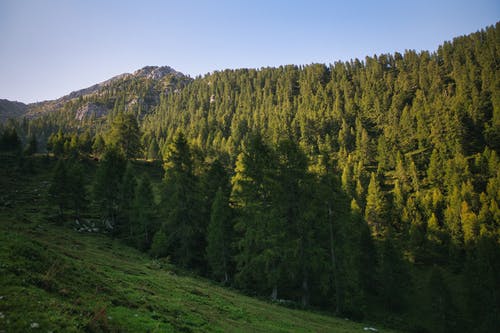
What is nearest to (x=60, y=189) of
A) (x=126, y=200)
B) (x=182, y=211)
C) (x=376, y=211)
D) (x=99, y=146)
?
(x=126, y=200)

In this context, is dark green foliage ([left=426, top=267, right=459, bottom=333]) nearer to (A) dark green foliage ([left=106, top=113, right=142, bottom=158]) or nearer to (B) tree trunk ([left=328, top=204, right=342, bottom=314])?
(B) tree trunk ([left=328, top=204, right=342, bottom=314])

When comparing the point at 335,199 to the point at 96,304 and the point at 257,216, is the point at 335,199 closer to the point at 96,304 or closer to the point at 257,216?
the point at 257,216

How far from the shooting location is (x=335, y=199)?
2956cm

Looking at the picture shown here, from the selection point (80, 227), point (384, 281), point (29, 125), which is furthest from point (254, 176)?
point (29, 125)

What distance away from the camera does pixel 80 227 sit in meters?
39.7

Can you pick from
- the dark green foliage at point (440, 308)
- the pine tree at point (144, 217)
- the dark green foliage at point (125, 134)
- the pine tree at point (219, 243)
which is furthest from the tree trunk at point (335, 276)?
the dark green foliage at point (125, 134)

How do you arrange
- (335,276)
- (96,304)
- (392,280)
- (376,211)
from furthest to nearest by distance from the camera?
(376,211) → (392,280) → (335,276) → (96,304)

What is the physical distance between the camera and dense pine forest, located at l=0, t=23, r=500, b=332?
95.7ft

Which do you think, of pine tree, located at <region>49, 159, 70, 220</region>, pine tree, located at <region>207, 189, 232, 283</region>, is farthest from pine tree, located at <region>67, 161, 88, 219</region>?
pine tree, located at <region>207, 189, 232, 283</region>

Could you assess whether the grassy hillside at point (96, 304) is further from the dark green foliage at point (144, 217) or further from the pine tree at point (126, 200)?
the pine tree at point (126, 200)

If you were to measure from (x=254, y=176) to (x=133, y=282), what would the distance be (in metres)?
17.1

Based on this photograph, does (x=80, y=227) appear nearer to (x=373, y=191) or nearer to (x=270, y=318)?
(x=270, y=318)

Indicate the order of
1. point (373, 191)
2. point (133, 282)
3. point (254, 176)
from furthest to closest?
point (373, 191)
point (254, 176)
point (133, 282)

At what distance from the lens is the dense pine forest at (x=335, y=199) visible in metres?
29.2
